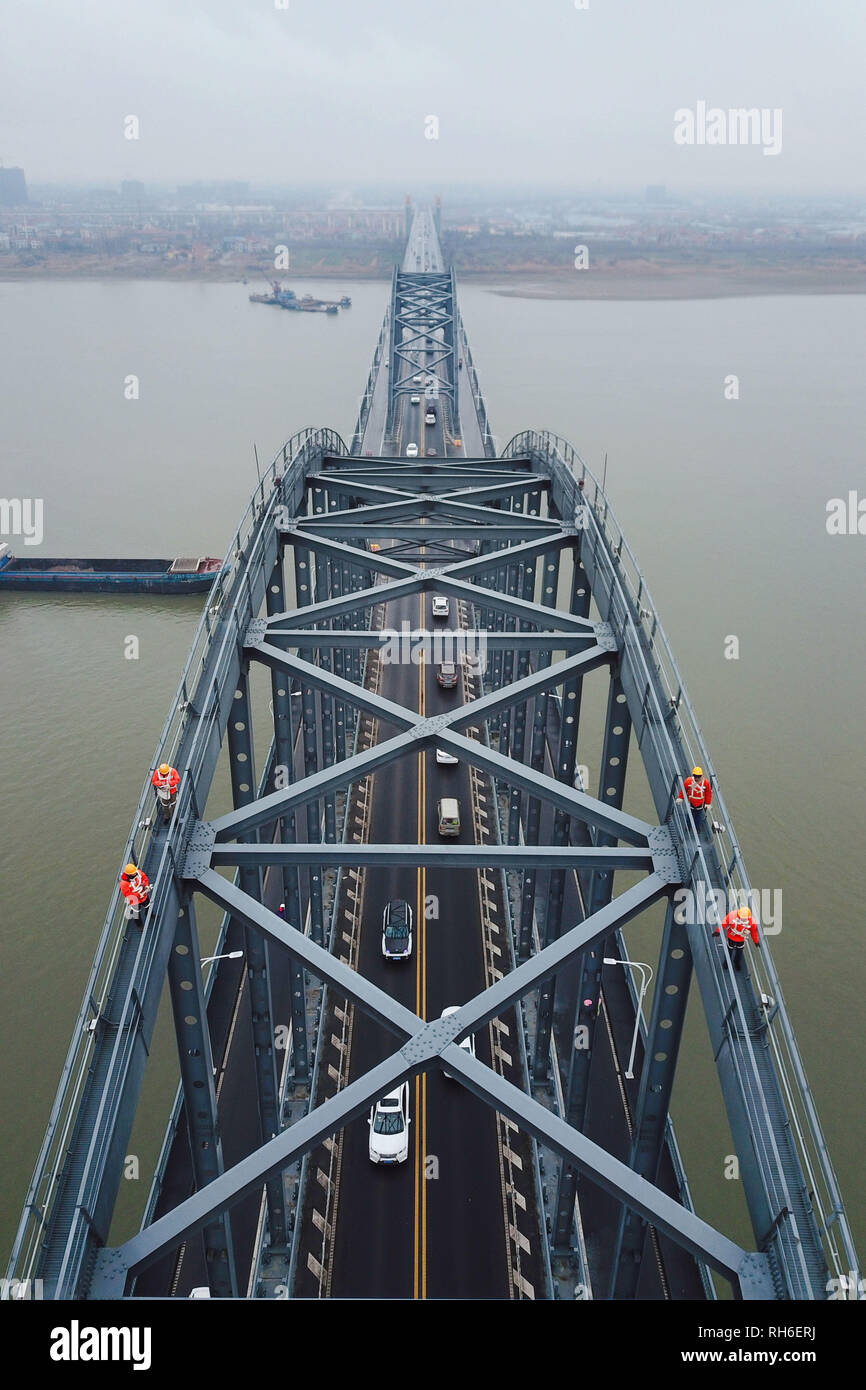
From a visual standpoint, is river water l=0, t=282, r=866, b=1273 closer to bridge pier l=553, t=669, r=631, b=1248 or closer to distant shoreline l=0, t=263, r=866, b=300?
bridge pier l=553, t=669, r=631, b=1248

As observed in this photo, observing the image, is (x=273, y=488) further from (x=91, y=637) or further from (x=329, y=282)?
(x=329, y=282)

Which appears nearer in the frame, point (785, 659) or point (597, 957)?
point (597, 957)

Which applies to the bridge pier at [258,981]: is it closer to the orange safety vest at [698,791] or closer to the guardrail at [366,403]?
the orange safety vest at [698,791]

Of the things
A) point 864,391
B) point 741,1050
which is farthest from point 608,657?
point 864,391

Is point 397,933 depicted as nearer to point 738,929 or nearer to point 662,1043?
point 662,1043

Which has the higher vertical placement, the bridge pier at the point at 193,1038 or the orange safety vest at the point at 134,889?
the orange safety vest at the point at 134,889

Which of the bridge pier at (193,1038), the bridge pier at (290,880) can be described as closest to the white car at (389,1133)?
the bridge pier at (290,880)
